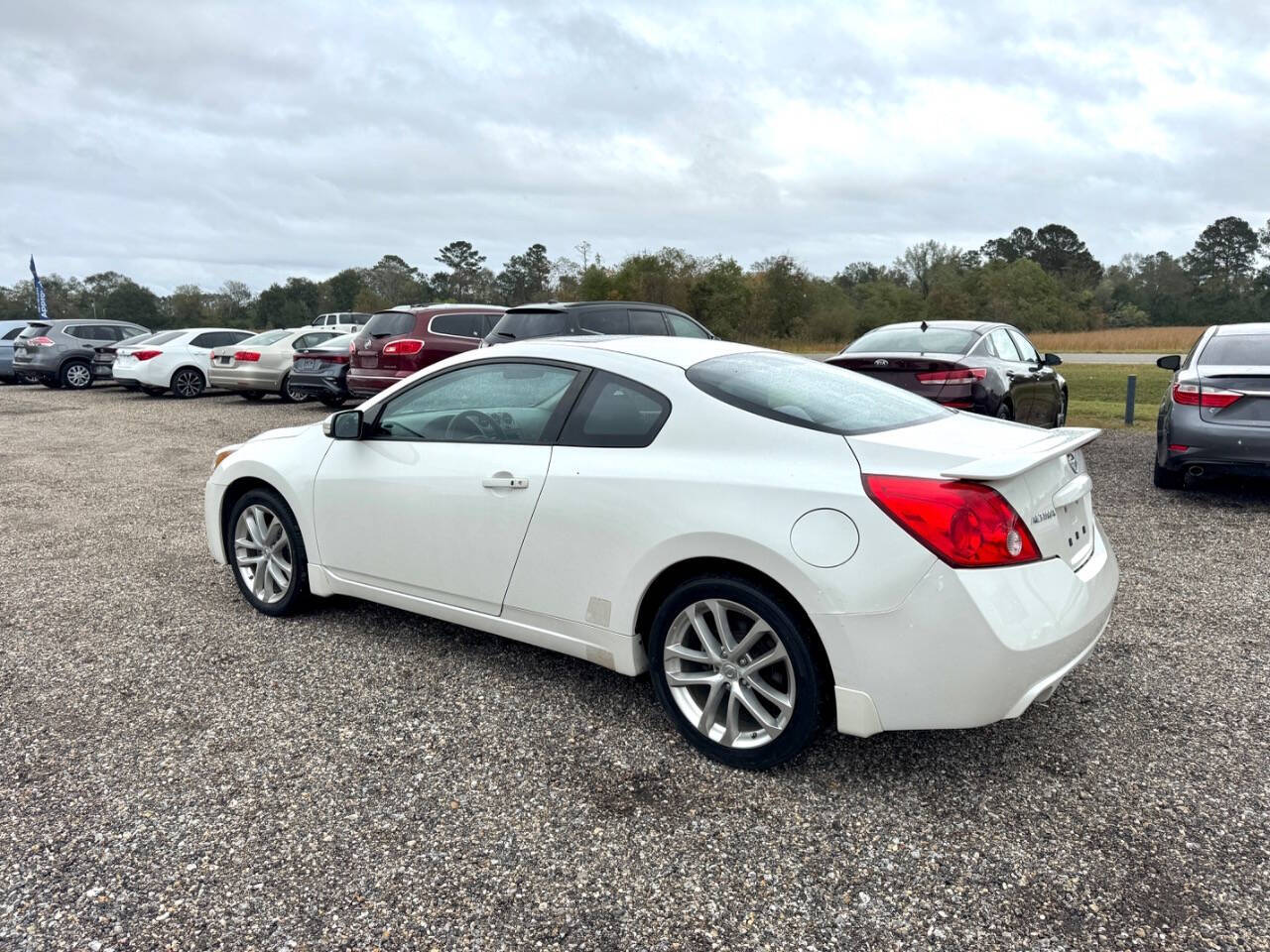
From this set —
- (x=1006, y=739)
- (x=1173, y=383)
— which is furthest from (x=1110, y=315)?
(x=1006, y=739)

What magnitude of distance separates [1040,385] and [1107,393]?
396 inches

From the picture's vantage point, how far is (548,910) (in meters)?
2.38

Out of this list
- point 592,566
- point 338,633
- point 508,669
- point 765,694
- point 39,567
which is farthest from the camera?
point 39,567

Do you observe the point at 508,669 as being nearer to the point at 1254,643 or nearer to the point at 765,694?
the point at 765,694

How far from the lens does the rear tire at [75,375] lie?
2095 centimetres

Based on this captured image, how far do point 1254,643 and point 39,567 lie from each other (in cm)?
696

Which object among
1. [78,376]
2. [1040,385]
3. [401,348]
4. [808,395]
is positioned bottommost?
[78,376]

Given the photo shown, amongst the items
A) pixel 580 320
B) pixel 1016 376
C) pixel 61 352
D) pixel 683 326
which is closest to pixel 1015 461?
pixel 1016 376

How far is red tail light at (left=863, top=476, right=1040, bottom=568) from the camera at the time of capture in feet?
8.68

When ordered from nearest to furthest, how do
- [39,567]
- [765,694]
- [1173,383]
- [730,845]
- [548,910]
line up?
[548,910] → [730,845] → [765,694] → [39,567] → [1173,383]

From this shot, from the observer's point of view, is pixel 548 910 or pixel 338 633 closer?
pixel 548 910

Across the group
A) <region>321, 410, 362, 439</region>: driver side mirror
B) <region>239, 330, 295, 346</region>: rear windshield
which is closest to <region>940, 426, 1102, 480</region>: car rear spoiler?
<region>321, 410, 362, 439</region>: driver side mirror

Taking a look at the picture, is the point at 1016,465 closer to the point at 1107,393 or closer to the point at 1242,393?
the point at 1242,393

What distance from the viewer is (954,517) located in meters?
2.66
